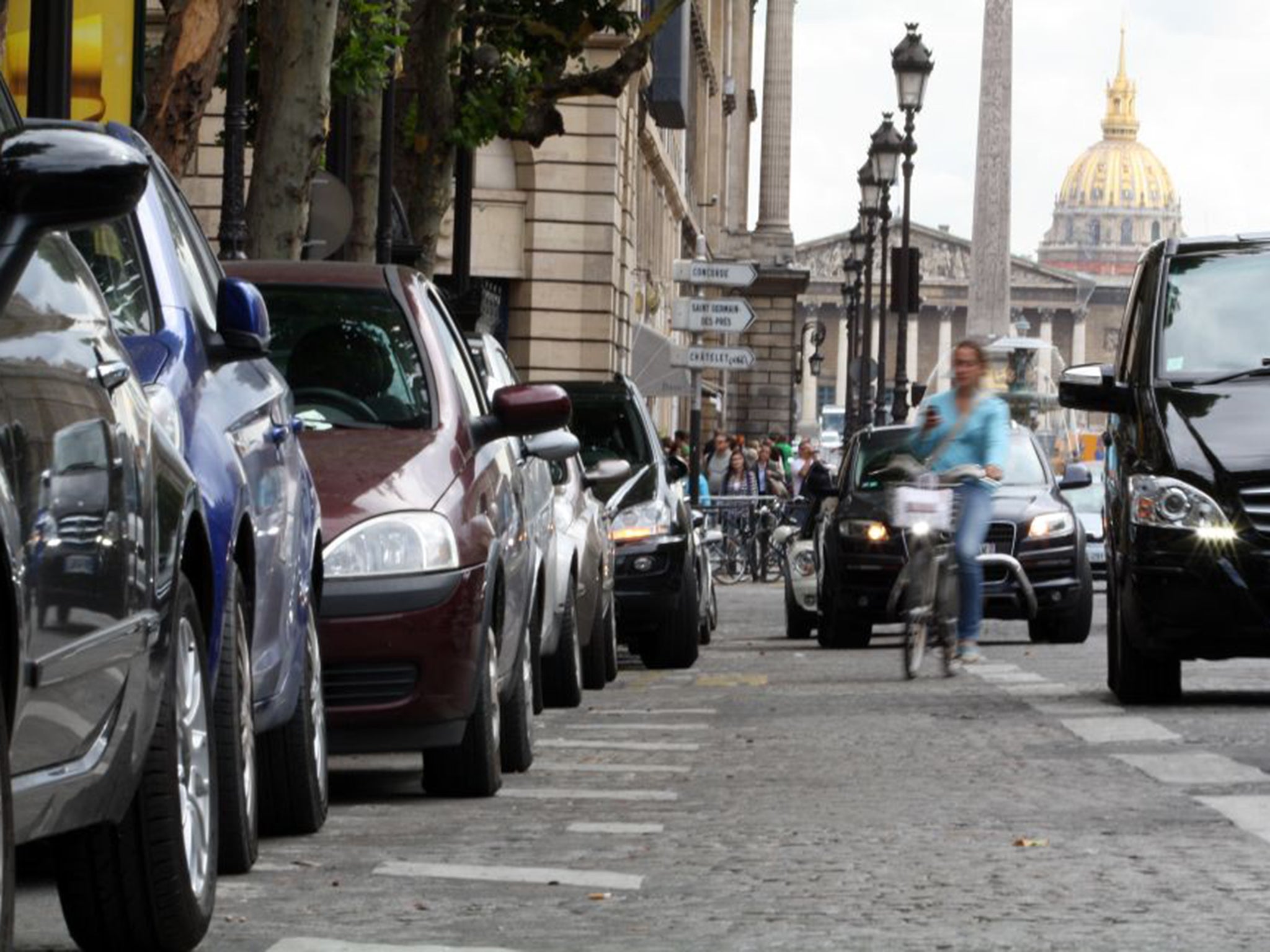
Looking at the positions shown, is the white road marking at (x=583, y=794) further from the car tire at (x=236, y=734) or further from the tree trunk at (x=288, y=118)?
the tree trunk at (x=288, y=118)

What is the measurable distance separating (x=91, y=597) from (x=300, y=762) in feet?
11.0

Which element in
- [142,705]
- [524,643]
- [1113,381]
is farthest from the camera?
[1113,381]

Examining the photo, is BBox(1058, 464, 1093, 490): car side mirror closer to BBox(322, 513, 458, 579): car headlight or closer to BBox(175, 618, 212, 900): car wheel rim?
BBox(322, 513, 458, 579): car headlight

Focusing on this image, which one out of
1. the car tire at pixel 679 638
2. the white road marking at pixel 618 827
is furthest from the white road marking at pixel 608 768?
the car tire at pixel 679 638

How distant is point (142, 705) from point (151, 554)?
0.25m

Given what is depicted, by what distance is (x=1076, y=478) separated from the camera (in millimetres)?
23016

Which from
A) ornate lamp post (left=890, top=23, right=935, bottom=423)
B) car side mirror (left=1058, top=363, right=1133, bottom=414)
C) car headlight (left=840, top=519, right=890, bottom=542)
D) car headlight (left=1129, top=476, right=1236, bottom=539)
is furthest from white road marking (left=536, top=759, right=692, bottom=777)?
ornate lamp post (left=890, top=23, right=935, bottom=423)

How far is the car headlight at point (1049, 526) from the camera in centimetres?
2272

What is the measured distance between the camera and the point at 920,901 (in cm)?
741

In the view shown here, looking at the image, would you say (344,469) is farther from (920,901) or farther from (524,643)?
(920,901)

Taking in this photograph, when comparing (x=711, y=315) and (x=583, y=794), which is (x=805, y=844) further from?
(x=711, y=315)

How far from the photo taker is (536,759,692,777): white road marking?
1152cm

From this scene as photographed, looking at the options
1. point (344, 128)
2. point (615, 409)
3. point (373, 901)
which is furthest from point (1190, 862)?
point (344, 128)

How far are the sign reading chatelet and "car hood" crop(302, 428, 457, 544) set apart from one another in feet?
78.2
